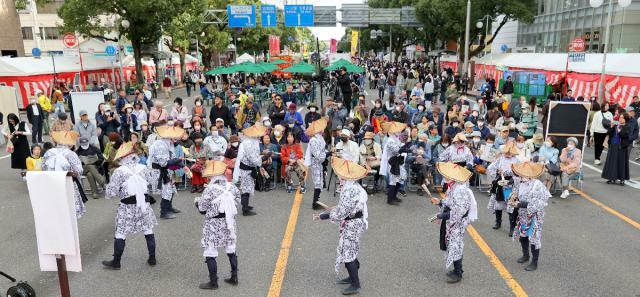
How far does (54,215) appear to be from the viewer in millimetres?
4848

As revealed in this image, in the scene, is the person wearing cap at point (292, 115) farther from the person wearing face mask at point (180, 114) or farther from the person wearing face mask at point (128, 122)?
the person wearing face mask at point (128, 122)

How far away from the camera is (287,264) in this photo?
721cm

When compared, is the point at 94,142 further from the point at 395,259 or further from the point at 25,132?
the point at 395,259

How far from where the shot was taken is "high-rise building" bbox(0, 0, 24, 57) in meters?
41.5

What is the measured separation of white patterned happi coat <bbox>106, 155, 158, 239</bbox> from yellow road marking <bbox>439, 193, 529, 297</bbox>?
5.26 metres

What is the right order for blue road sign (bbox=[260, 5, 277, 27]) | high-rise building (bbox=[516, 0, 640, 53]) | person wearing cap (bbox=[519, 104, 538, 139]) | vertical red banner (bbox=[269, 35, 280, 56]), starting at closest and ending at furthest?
person wearing cap (bbox=[519, 104, 538, 139]), high-rise building (bbox=[516, 0, 640, 53]), blue road sign (bbox=[260, 5, 277, 27]), vertical red banner (bbox=[269, 35, 280, 56])

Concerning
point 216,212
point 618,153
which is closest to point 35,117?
point 216,212

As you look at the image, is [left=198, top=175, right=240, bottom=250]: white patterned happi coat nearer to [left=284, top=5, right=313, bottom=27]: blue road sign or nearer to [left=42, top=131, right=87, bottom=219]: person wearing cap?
[left=42, top=131, right=87, bottom=219]: person wearing cap

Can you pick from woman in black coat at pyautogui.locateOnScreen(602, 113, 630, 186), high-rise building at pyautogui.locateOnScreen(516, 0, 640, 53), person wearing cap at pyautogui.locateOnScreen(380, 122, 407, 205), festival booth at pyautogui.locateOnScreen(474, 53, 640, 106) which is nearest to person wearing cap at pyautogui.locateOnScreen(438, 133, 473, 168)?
person wearing cap at pyautogui.locateOnScreen(380, 122, 407, 205)

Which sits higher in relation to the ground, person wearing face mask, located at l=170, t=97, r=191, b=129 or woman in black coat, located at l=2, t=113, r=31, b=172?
person wearing face mask, located at l=170, t=97, r=191, b=129

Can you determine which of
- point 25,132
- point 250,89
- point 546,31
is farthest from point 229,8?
point 25,132

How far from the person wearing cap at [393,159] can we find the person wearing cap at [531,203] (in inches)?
123

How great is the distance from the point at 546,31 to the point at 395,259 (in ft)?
135

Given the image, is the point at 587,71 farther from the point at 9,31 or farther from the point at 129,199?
the point at 9,31
